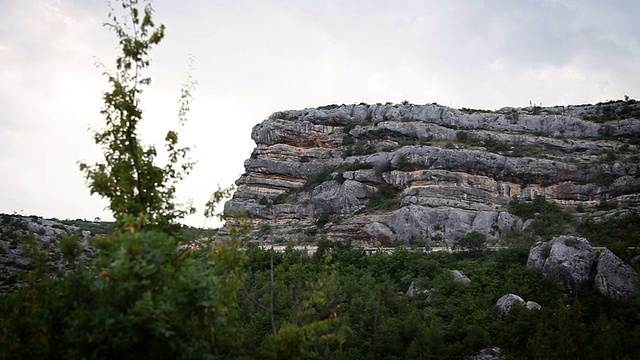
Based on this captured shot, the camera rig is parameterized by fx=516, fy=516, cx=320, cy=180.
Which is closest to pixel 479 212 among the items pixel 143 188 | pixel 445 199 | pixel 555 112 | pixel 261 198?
pixel 445 199

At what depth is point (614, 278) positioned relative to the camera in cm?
3066

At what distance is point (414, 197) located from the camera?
51906 millimetres

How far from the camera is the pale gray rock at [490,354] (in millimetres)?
23266

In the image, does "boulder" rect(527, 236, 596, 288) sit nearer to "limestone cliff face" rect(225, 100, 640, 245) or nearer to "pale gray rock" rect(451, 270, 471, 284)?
"pale gray rock" rect(451, 270, 471, 284)

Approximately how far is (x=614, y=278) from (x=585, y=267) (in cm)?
185

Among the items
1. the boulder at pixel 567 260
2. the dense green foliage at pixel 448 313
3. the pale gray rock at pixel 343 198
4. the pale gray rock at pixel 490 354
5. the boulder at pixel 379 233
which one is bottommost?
the pale gray rock at pixel 490 354

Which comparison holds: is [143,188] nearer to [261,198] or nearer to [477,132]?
[261,198]

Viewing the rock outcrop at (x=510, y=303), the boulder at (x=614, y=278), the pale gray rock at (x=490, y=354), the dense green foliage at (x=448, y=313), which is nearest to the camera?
the dense green foliage at (x=448, y=313)

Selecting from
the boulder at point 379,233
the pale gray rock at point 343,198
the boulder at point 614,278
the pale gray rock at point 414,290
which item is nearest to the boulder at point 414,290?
the pale gray rock at point 414,290

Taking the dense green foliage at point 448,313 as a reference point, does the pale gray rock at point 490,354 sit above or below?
below

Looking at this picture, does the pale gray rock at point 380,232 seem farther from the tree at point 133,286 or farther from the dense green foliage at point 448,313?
the tree at point 133,286

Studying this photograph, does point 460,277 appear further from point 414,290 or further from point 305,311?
point 305,311

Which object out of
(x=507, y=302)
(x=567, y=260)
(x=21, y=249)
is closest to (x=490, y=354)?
(x=507, y=302)

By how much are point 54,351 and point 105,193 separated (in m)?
2.67
